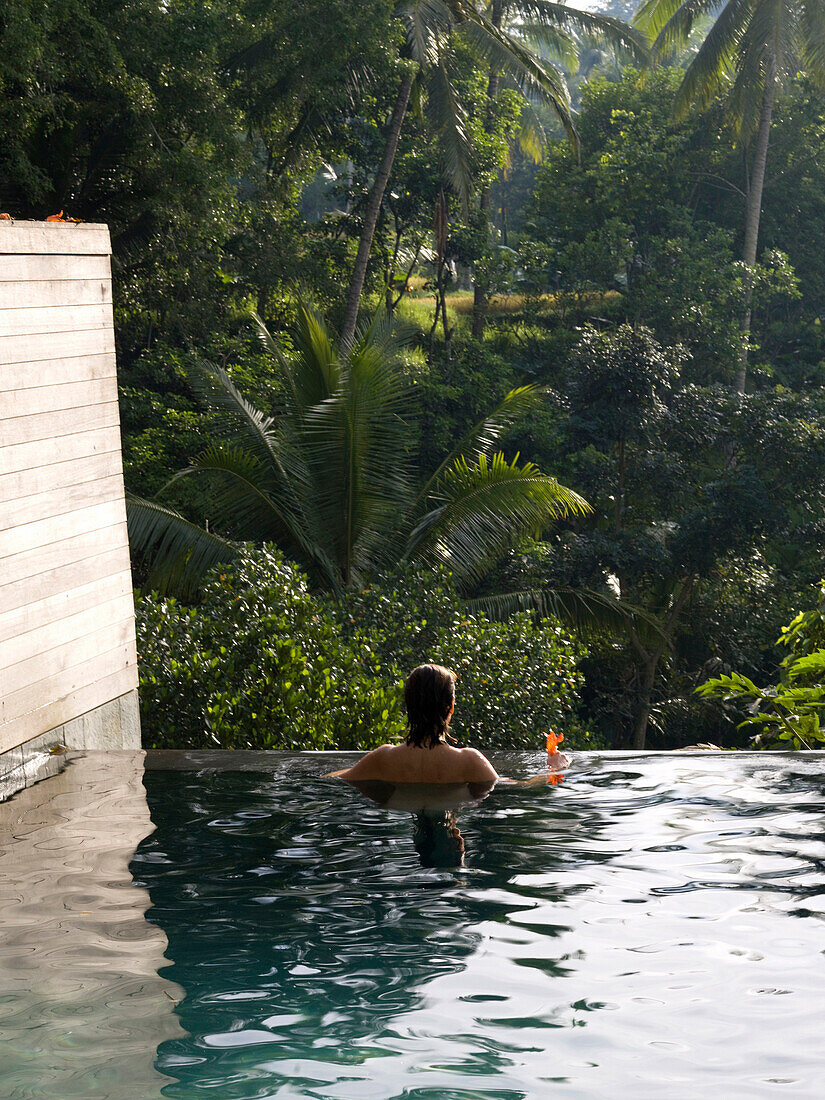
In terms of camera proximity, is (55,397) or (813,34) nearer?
(55,397)

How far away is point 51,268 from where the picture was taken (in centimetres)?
572

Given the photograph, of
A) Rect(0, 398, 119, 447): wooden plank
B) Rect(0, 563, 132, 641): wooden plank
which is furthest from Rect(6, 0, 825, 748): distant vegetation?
Rect(0, 398, 119, 447): wooden plank

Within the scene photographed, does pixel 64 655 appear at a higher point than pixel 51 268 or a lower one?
lower

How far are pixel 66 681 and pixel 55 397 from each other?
57.0 inches

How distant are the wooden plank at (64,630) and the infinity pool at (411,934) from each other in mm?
688

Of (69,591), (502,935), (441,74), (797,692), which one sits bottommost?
(502,935)

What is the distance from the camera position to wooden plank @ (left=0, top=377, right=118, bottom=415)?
17.6ft

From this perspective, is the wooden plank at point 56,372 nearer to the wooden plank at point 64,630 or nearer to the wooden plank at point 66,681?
the wooden plank at point 64,630

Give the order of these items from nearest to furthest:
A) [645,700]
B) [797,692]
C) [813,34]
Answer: [797,692], [645,700], [813,34]

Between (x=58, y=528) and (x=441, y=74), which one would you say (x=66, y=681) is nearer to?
(x=58, y=528)

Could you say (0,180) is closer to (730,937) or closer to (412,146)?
(412,146)

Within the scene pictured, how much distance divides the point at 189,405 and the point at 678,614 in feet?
28.8

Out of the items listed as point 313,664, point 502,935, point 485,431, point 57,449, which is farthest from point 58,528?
point 485,431

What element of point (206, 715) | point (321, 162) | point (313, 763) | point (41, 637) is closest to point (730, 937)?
point (313, 763)
